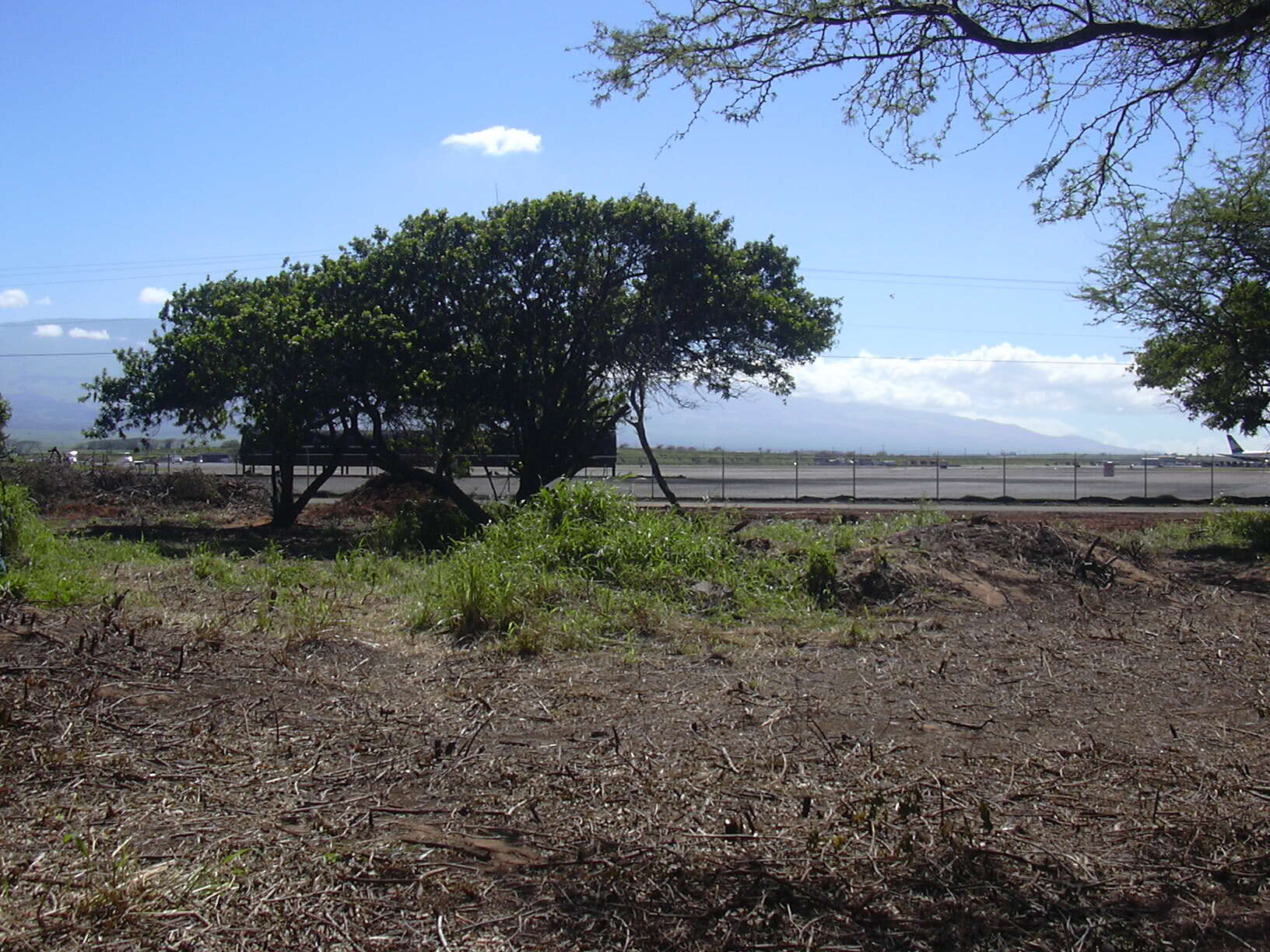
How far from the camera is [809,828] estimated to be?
3729 mm

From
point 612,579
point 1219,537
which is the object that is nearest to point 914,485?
point 1219,537

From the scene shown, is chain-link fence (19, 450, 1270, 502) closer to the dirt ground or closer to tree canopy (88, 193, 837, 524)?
tree canopy (88, 193, 837, 524)

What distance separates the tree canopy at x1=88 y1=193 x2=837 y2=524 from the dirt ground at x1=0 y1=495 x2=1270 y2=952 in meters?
11.1

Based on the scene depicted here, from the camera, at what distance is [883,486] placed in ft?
133

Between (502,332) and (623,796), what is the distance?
1554cm

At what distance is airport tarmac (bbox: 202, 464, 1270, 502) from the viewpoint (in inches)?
1291

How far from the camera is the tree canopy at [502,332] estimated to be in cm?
1762

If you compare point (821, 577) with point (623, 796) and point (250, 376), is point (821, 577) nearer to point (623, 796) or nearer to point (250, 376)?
point (623, 796)

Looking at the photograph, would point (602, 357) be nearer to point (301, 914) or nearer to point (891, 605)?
point (891, 605)

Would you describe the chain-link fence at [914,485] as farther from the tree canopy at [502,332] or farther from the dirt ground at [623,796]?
the dirt ground at [623,796]

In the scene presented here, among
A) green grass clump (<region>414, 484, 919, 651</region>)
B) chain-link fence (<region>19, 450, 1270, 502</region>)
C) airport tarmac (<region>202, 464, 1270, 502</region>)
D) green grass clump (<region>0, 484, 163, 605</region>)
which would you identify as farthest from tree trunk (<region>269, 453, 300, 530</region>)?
green grass clump (<region>414, 484, 919, 651</region>)

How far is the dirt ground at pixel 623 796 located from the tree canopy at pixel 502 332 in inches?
439

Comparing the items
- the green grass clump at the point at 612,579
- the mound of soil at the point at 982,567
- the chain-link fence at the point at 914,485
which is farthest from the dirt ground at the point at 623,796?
the chain-link fence at the point at 914,485

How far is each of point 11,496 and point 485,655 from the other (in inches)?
212
